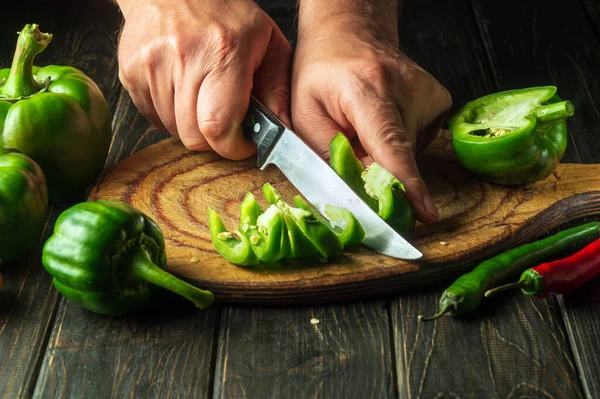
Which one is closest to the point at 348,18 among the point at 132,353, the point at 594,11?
the point at 132,353

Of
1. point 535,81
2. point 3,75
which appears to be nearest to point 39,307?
point 3,75

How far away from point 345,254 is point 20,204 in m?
0.73

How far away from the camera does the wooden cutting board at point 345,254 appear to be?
6.30ft

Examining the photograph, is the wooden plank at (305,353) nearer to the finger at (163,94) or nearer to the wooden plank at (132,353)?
the wooden plank at (132,353)

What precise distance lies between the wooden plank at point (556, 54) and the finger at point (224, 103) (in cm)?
98

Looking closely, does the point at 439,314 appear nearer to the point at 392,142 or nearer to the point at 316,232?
the point at 316,232

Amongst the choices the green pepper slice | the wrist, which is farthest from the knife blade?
the wrist

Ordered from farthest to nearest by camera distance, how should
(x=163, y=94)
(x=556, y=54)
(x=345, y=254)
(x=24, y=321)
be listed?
1. (x=556, y=54)
2. (x=163, y=94)
3. (x=345, y=254)
4. (x=24, y=321)

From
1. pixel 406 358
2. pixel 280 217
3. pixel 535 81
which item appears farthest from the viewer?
pixel 535 81

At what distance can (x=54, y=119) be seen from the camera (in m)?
2.23

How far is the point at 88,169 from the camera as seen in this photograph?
2346 mm

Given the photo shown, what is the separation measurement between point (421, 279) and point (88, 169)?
94cm

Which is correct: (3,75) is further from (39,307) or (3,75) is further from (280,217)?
(280,217)

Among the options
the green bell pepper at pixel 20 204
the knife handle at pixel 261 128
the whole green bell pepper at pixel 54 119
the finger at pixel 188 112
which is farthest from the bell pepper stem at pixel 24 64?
the knife handle at pixel 261 128
